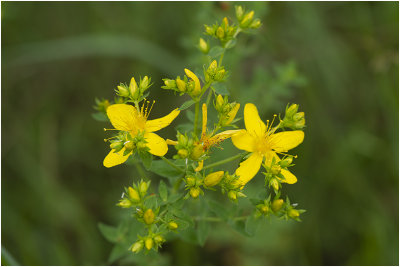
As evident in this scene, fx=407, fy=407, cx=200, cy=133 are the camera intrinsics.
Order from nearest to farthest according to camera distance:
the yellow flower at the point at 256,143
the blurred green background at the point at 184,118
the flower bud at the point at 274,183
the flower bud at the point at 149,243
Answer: the flower bud at the point at 149,243, the flower bud at the point at 274,183, the yellow flower at the point at 256,143, the blurred green background at the point at 184,118

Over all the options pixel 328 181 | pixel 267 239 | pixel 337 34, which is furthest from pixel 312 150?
pixel 337 34

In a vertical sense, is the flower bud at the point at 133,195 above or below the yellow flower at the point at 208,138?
below

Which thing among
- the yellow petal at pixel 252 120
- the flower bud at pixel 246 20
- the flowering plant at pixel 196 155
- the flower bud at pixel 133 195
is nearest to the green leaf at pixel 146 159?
the flowering plant at pixel 196 155

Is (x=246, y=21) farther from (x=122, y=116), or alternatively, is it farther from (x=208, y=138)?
(x=122, y=116)

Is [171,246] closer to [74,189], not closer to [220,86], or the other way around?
[74,189]

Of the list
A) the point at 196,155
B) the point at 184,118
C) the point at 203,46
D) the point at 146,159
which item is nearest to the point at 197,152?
the point at 196,155

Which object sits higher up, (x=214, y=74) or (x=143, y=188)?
(x=214, y=74)

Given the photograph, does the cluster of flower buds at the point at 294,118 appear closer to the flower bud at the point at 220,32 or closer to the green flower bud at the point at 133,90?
the flower bud at the point at 220,32

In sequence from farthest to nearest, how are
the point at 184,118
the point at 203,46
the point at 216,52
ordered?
the point at 184,118 → the point at 203,46 → the point at 216,52
